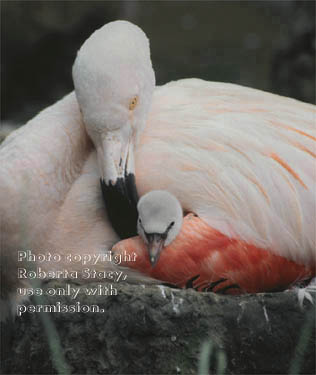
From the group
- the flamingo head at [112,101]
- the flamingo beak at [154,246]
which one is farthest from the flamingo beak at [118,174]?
the flamingo beak at [154,246]

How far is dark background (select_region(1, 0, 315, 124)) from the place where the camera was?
8.50m

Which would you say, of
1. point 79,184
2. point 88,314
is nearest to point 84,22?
point 79,184

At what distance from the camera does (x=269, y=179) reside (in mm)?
4047

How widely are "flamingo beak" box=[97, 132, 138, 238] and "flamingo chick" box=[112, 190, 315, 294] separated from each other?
4.7 inches

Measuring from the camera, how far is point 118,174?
13.0 feet

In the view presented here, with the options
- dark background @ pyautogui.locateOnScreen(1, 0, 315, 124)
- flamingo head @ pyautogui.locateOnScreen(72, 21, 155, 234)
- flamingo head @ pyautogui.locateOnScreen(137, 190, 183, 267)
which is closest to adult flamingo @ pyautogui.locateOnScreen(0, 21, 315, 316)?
flamingo head @ pyautogui.locateOnScreen(72, 21, 155, 234)

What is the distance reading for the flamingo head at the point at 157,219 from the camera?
3820 millimetres

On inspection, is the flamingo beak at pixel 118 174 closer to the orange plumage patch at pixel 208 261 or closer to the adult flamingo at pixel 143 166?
the adult flamingo at pixel 143 166

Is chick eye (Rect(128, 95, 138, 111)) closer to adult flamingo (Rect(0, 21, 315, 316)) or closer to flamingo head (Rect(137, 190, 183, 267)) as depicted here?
adult flamingo (Rect(0, 21, 315, 316))

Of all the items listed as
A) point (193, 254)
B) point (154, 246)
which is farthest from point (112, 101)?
point (193, 254)

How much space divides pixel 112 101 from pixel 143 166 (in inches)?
15.1

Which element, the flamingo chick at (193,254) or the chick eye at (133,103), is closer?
the flamingo chick at (193,254)

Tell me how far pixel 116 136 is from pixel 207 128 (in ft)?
1.63

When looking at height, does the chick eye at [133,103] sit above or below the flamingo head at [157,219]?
above
